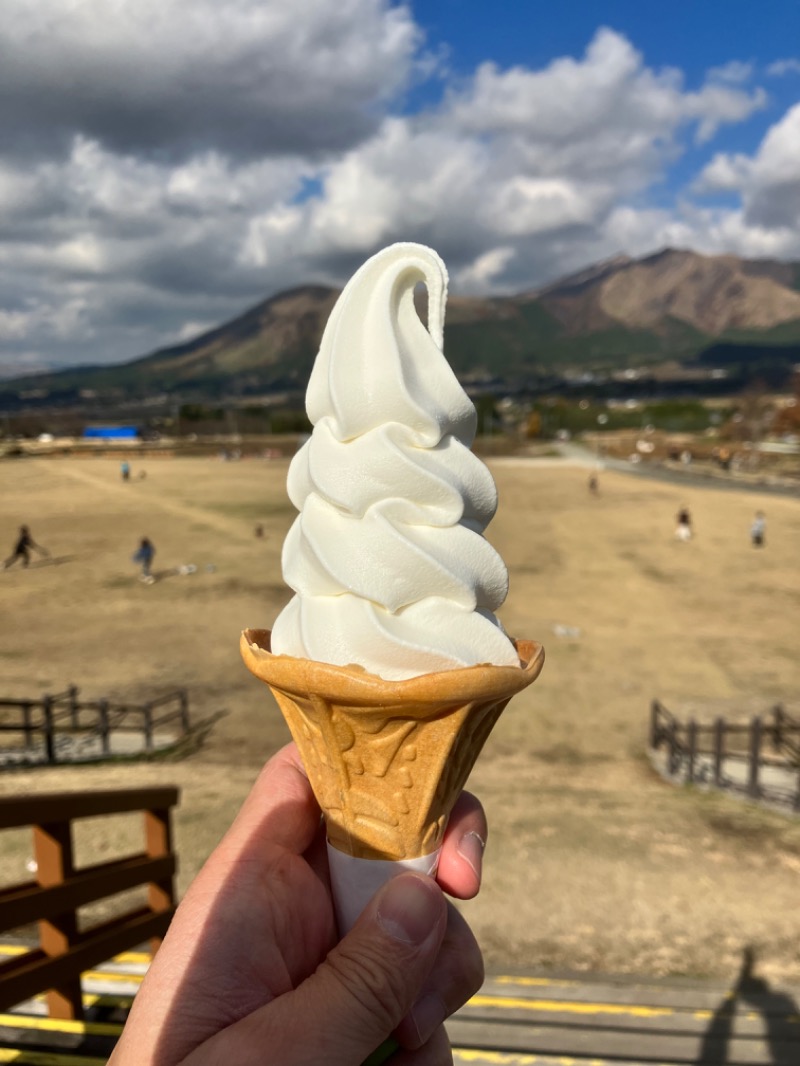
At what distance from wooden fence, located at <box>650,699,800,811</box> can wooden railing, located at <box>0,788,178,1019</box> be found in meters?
6.89

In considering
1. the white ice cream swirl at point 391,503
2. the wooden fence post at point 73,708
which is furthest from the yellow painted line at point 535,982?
the wooden fence post at point 73,708

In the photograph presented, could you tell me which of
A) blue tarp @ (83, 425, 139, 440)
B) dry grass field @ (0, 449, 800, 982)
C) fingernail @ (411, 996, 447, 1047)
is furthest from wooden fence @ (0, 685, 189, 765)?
blue tarp @ (83, 425, 139, 440)

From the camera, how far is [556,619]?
51.7ft

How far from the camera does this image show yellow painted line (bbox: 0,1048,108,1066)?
2.91 m

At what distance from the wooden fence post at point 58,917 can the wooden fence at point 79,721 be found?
6.38m

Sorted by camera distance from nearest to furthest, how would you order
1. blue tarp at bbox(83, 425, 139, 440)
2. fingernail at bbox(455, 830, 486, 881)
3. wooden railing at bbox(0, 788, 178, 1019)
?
fingernail at bbox(455, 830, 486, 881) → wooden railing at bbox(0, 788, 178, 1019) → blue tarp at bbox(83, 425, 139, 440)

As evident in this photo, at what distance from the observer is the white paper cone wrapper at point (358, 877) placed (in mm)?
2416

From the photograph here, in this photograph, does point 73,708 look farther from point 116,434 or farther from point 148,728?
point 116,434

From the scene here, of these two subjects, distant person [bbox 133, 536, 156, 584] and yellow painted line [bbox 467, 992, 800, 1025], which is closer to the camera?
yellow painted line [bbox 467, 992, 800, 1025]

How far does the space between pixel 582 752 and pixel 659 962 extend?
15.2ft

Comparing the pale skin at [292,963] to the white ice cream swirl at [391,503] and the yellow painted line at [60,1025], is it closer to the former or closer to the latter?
the white ice cream swirl at [391,503]

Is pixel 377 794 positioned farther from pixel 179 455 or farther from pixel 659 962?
pixel 179 455

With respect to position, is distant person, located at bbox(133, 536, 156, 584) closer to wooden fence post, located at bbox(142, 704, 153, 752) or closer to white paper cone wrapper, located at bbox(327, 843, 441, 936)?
wooden fence post, located at bbox(142, 704, 153, 752)

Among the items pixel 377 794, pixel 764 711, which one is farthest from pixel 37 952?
pixel 764 711
